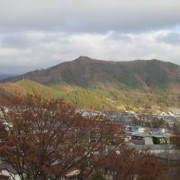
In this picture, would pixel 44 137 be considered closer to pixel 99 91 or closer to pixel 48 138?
pixel 48 138

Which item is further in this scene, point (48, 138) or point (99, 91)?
point (99, 91)

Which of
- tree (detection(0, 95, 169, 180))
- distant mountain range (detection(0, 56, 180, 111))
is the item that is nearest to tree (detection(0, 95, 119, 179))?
tree (detection(0, 95, 169, 180))

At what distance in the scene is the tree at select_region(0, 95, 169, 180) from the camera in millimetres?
9227

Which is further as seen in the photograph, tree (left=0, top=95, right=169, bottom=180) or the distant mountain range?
the distant mountain range

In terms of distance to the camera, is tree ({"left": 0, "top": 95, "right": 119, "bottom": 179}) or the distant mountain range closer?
tree ({"left": 0, "top": 95, "right": 119, "bottom": 179})

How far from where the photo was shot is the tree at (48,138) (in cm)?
923

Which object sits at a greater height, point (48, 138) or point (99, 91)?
point (48, 138)

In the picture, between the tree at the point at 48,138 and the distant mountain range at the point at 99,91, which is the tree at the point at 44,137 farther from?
the distant mountain range at the point at 99,91

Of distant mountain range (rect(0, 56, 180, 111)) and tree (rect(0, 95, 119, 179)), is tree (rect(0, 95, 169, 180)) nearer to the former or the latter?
tree (rect(0, 95, 119, 179))

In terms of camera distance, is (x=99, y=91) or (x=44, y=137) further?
(x=99, y=91)

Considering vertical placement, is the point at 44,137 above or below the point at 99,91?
above

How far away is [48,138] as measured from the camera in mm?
9461

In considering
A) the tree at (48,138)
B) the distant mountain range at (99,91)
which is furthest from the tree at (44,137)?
the distant mountain range at (99,91)

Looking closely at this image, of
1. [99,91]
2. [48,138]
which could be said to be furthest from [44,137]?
[99,91]
